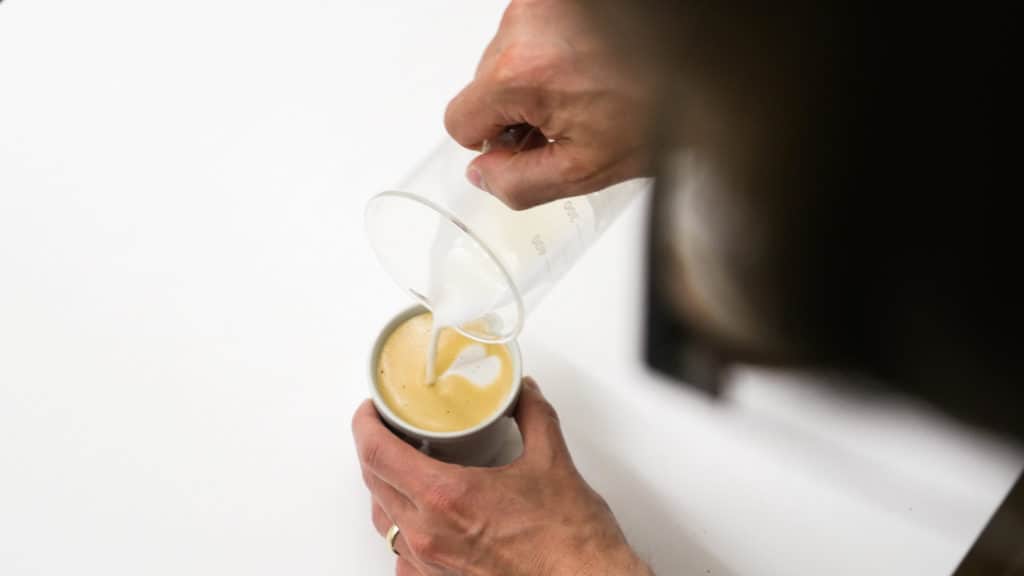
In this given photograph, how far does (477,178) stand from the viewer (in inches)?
25.3

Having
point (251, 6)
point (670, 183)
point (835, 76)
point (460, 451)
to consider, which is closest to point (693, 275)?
point (670, 183)

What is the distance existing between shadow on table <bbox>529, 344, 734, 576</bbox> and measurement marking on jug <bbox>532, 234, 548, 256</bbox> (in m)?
0.25

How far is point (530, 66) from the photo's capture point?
595mm

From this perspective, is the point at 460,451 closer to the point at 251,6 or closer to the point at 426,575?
the point at 426,575

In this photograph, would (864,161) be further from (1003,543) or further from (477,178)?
(1003,543)

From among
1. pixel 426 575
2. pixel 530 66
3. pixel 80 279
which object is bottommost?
pixel 426 575

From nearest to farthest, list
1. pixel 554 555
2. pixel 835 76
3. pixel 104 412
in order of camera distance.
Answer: pixel 835 76
pixel 554 555
pixel 104 412

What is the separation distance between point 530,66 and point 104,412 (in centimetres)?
53

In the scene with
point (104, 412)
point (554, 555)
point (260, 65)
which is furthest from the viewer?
point (260, 65)

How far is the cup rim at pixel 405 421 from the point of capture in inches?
27.8

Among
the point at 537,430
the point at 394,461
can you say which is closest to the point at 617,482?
the point at 537,430

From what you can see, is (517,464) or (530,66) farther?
(517,464)

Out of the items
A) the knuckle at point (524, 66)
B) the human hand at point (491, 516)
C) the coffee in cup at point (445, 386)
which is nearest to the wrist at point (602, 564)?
→ the human hand at point (491, 516)

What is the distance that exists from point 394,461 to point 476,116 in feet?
0.90
